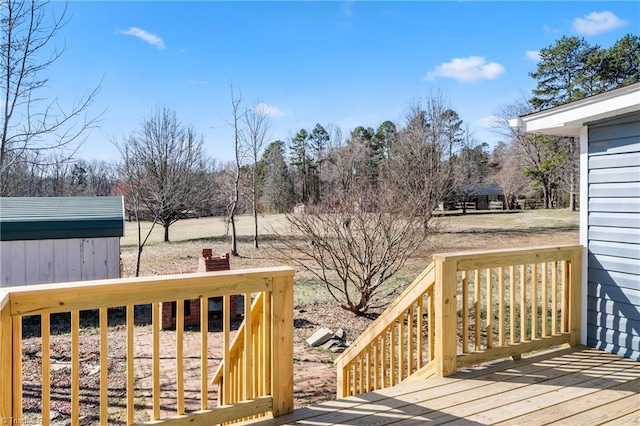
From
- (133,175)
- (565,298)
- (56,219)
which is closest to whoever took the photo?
(565,298)

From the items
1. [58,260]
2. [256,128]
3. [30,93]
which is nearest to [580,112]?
[30,93]

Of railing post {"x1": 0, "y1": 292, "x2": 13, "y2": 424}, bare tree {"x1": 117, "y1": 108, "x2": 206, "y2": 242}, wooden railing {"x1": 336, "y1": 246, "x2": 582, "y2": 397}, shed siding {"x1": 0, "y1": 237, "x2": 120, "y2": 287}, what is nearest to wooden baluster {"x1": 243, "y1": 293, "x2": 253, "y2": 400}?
railing post {"x1": 0, "y1": 292, "x2": 13, "y2": 424}

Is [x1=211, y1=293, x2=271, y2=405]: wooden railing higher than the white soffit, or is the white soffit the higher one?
the white soffit

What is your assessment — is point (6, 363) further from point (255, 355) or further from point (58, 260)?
point (58, 260)

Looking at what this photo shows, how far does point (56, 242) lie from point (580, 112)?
9263 millimetres

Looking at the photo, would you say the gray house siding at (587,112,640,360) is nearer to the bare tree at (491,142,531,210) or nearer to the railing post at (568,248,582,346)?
the railing post at (568,248,582,346)

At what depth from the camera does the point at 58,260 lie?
8508 millimetres

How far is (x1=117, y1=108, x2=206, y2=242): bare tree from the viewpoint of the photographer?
1449 cm

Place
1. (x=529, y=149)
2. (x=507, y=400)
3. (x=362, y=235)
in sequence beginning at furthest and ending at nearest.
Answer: (x=529, y=149)
(x=362, y=235)
(x=507, y=400)

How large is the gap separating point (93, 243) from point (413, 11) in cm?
810

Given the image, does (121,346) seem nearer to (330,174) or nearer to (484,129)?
(330,174)

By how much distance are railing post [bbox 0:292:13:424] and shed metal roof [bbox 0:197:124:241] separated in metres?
7.89

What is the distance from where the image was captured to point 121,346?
6.43 m

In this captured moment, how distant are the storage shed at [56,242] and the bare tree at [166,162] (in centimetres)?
492
